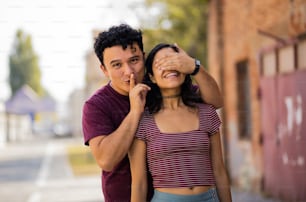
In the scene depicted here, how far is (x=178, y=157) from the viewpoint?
2.69 meters

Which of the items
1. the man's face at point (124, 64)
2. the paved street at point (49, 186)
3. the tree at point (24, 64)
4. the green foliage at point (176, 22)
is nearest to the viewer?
the man's face at point (124, 64)

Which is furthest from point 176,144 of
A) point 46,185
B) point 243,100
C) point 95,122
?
point 46,185

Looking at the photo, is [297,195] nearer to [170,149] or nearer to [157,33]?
[170,149]

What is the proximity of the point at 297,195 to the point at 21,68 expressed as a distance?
233ft

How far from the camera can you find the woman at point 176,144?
2.69 m

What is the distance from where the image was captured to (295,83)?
845 centimetres

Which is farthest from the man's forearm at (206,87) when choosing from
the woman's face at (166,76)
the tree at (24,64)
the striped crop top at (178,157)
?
the tree at (24,64)

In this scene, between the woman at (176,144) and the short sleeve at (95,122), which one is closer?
the woman at (176,144)

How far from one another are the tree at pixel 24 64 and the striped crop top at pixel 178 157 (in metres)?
74.3

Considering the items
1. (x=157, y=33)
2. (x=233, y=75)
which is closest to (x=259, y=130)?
(x=233, y=75)

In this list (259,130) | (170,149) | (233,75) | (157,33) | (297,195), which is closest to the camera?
(170,149)

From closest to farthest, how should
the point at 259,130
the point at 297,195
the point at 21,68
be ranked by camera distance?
1. the point at 297,195
2. the point at 259,130
3. the point at 21,68

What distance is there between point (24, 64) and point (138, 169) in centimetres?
7543

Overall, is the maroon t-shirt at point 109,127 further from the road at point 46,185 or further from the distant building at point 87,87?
the distant building at point 87,87
